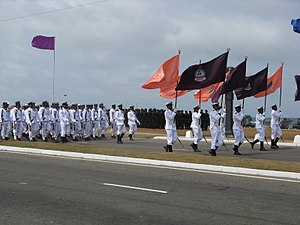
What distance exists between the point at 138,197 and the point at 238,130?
372 inches

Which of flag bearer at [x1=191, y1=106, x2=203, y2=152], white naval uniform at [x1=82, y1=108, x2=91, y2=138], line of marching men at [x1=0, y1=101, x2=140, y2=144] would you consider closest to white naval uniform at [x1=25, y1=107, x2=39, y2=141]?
line of marching men at [x1=0, y1=101, x2=140, y2=144]

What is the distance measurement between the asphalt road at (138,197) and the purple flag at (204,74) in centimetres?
693

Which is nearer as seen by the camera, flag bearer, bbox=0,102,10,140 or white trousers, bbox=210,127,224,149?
white trousers, bbox=210,127,224,149

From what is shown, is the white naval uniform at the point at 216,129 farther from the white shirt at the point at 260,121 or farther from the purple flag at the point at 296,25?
the purple flag at the point at 296,25

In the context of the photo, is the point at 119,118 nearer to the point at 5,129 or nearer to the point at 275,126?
the point at 5,129

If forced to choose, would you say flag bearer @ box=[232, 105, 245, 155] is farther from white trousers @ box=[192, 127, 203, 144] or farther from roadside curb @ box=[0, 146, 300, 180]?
roadside curb @ box=[0, 146, 300, 180]

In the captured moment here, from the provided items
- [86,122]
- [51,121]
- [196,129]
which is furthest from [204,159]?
[86,122]

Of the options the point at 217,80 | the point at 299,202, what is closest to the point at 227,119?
the point at 217,80

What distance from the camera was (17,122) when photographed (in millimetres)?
23688

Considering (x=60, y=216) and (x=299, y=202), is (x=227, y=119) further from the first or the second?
(x=60, y=216)

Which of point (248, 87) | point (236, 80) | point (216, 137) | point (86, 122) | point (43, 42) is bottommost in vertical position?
point (216, 137)

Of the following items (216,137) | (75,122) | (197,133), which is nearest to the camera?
(216,137)

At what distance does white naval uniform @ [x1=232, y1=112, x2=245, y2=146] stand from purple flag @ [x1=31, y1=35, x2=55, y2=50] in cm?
1481

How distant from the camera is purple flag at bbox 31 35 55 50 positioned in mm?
28625
